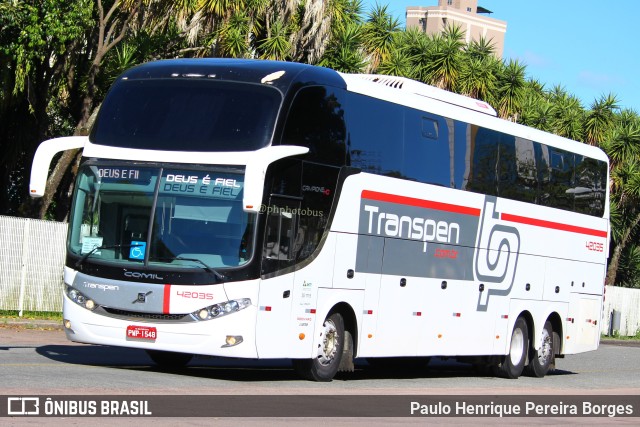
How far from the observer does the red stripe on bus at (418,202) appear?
53.9ft

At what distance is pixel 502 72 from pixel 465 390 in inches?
1063

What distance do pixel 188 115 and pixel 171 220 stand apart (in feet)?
4.47

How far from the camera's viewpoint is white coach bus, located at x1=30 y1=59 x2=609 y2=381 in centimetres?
1424

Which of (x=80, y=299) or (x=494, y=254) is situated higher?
(x=494, y=254)

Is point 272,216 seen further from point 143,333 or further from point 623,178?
point 623,178

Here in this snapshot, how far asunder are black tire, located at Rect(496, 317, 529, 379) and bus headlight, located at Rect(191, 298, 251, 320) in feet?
25.7

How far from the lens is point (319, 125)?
15312mm

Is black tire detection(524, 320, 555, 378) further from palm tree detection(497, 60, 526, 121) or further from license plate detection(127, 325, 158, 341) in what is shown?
palm tree detection(497, 60, 526, 121)

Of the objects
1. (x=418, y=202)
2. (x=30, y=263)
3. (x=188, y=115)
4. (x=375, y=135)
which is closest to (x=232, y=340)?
(x=188, y=115)

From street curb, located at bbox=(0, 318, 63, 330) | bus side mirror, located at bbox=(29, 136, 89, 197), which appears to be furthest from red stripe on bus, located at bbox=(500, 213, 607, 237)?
street curb, located at bbox=(0, 318, 63, 330)

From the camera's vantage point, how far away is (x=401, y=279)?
57.1ft

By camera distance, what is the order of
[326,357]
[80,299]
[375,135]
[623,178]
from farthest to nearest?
1. [623,178]
2. [375,135]
3. [326,357]
4. [80,299]

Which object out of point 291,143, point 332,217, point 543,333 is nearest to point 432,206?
point 332,217

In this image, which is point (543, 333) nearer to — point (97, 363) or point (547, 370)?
point (547, 370)
